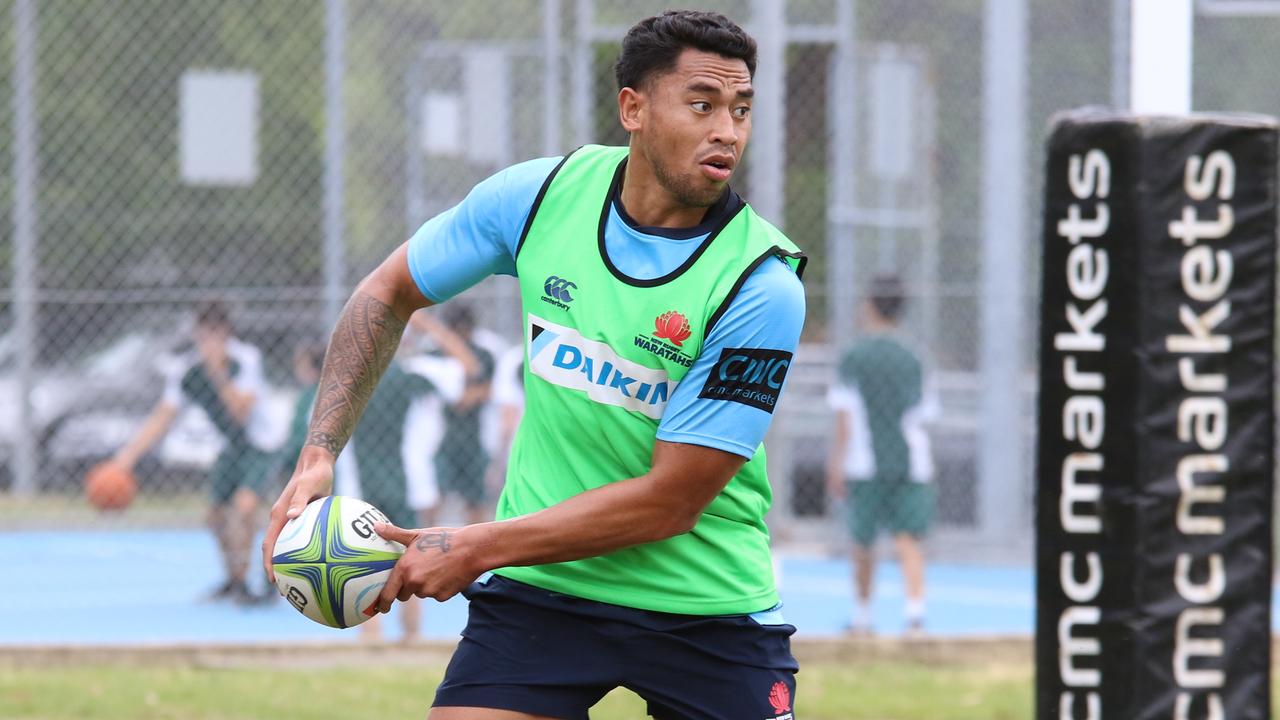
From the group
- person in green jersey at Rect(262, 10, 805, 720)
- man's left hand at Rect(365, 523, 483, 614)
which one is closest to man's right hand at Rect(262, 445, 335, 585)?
person in green jersey at Rect(262, 10, 805, 720)

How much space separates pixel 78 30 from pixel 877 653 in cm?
571

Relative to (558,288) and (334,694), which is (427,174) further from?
(558,288)

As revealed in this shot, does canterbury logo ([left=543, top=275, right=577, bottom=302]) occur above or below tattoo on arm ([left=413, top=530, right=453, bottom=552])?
above

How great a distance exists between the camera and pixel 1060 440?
220 inches

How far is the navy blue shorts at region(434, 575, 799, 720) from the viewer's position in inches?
145

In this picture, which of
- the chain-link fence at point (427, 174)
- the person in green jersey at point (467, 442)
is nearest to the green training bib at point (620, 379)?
the chain-link fence at point (427, 174)

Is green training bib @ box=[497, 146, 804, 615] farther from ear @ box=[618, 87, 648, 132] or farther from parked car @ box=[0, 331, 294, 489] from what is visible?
parked car @ box=[0, 331, 294, 489]

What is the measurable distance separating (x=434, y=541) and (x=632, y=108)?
104 cm

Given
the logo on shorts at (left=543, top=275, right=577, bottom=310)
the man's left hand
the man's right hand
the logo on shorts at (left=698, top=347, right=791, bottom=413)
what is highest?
the logo on shorts at (left=543, top=275, right=577, bottom=310)

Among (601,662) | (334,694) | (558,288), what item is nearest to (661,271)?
(558,288)

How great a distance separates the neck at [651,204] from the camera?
3713mm

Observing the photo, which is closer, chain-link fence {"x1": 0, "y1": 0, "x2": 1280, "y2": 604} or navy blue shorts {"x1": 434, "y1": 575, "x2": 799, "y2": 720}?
navy blue shorts {"x1": 434, "y1": 575, "x2": 799, "y2": 720}

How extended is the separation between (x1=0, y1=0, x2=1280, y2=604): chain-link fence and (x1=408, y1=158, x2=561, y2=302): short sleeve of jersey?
4.79 metres

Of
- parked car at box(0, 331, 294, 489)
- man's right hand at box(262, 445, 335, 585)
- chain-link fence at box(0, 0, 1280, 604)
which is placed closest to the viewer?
man's right hand at box(262, 445, 335, 585)
